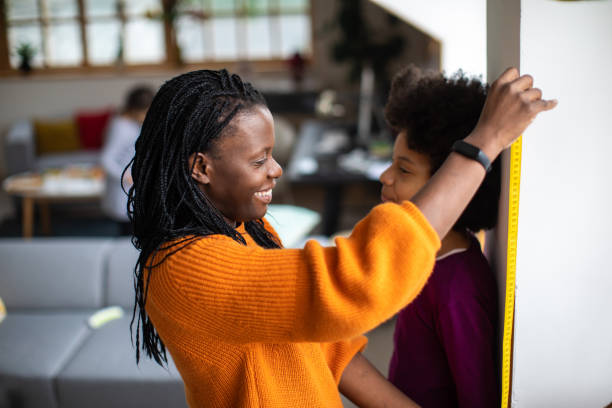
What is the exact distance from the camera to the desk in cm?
359

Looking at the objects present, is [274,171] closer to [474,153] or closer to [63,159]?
[474,153]

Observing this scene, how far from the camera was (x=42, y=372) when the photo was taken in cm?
220

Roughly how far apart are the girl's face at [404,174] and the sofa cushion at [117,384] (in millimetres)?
1426

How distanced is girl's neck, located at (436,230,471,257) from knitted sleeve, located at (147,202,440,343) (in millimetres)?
384

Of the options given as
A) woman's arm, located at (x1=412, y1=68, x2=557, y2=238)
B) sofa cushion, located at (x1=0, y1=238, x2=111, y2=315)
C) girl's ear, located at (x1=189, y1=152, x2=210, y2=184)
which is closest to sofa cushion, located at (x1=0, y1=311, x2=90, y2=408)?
sofa cushion, located at (x1=0, y1=238, x2=111, y2=315)

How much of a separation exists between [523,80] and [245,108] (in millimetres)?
413

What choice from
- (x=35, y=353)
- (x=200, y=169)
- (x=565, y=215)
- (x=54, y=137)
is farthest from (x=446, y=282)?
(x=54, y=137)

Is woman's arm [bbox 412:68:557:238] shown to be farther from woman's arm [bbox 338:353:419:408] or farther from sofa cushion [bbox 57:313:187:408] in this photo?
sofa cushion [bbox 57:313:187:408]

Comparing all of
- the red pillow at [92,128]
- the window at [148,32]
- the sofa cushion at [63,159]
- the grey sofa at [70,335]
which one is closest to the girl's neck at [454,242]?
the grey sofa at [70,335]

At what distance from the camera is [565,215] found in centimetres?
82

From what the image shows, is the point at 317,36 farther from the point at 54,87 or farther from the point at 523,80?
the point at 523,80

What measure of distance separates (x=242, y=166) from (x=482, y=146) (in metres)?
0.36

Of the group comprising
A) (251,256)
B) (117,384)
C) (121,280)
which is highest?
(251,256)

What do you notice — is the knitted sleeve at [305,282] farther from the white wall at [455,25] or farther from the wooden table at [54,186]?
the wooden table at [54,186]
